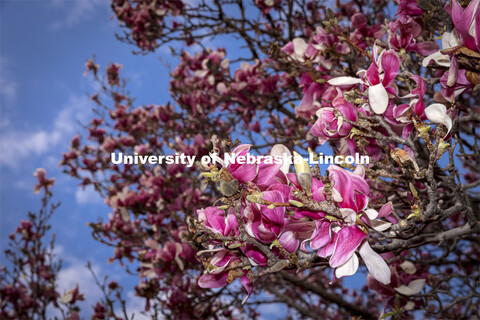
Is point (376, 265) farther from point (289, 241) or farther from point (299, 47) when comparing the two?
point (299, 47)

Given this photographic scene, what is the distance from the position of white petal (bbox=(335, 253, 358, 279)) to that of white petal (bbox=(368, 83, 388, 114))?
20.4 inches

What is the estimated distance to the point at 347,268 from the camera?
0.96 meters

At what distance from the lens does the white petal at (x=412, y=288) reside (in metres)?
1.90

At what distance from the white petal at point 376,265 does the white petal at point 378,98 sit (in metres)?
0.47

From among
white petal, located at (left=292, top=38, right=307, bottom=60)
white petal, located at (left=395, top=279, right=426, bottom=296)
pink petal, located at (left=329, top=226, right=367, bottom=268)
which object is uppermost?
white petal, located at (left=292, top=38, right=307, bottom=60)

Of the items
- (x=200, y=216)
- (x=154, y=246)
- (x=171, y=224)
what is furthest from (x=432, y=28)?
(x=171, y=224)

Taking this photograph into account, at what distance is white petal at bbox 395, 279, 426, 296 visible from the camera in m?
1.90

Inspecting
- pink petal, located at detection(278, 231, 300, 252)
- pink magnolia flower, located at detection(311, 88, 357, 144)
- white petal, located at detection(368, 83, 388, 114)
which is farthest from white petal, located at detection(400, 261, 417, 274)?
pink petal, located at detection(278, 231, 300, 252)

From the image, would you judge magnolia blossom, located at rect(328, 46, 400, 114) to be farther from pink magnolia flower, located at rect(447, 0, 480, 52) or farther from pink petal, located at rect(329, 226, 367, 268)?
pink petal, located at rect(329, 226, 367, 268)

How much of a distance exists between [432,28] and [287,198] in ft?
4.08

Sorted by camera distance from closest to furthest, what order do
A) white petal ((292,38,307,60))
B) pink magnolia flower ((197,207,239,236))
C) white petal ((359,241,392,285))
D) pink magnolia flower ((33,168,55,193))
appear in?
white petal ((359,241,392,285))
pink magnolia flower ((197,207,239,236))
white petal ((292,38,307,60))
pink magnolia flower ((33,168,55,193))

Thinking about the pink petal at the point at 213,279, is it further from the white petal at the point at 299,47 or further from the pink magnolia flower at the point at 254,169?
the white petal at the point at 299,47

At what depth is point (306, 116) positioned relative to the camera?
85.5 inches

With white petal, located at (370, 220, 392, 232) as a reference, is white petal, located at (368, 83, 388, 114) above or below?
above
